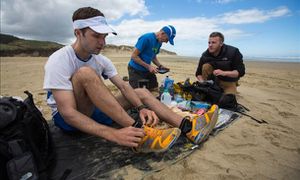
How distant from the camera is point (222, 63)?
15.4 feet

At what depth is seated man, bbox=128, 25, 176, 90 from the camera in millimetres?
4828

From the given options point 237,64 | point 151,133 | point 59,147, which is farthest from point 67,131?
point 237,64

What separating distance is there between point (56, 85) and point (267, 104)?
14.1 ft

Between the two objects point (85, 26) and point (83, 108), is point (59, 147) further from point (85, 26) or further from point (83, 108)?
point (85, 26)

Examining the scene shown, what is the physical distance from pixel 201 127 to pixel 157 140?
72 centimetres

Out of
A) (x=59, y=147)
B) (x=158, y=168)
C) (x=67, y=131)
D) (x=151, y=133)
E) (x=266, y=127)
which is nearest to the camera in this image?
(x=158, y=168)

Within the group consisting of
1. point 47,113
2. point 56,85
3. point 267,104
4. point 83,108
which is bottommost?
point 47,113

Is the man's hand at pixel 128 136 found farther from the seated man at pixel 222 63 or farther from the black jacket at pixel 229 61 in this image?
the black jacket at pixel 229 61

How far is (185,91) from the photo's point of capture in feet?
15.0

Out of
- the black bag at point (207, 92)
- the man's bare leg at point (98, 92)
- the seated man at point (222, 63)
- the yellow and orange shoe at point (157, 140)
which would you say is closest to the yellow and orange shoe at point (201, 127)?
the yellow and orange shoe at point (157, 140)

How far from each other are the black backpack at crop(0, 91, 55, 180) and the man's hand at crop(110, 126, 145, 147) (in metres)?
0.70

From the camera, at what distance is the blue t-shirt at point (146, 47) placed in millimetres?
4898

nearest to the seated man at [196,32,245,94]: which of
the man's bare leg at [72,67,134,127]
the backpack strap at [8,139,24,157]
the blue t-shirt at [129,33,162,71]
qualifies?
the blue t-shirt at [129,33,162,71]

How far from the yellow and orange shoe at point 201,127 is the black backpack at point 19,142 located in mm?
1661
